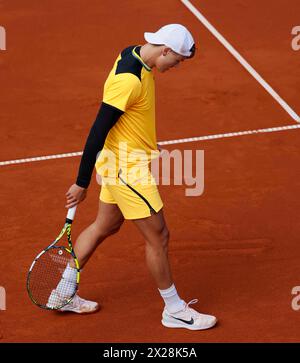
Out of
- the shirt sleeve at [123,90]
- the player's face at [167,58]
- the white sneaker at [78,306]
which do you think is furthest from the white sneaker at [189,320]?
the player's face at [167,58]

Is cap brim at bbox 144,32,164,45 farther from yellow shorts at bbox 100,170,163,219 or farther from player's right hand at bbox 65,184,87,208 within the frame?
player's right hand at bbox 65,184,87,208

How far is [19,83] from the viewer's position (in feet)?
36.7

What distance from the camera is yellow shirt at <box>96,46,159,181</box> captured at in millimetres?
6281

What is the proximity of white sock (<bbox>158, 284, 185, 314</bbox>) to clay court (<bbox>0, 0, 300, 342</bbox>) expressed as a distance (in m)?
0.17

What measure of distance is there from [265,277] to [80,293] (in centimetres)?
143

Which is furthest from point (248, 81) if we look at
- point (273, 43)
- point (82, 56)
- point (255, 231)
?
point (255, 231)

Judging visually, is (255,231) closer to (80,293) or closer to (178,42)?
(80,293)

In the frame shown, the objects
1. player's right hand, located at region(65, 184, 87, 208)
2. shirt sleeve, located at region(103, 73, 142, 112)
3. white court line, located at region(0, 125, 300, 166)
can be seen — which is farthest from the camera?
white court line, located at region(0, 125, 300, 166)

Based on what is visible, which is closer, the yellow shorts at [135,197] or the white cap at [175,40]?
the white cap at [175,40]

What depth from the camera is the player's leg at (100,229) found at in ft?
22.9

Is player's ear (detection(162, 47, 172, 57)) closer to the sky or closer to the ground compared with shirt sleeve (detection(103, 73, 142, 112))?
closer to the sky

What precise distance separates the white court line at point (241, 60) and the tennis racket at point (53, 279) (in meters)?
3.93

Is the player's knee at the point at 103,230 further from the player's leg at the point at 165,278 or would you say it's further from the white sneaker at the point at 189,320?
the white sneaker at the point at 189,320

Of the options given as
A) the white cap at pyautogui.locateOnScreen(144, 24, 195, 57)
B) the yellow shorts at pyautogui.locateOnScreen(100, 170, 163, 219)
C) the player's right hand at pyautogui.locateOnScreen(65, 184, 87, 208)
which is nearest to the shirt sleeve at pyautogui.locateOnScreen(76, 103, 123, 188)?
the player's right hand at pyautogui.locateOnScreen(65, 184, 87, 208)
